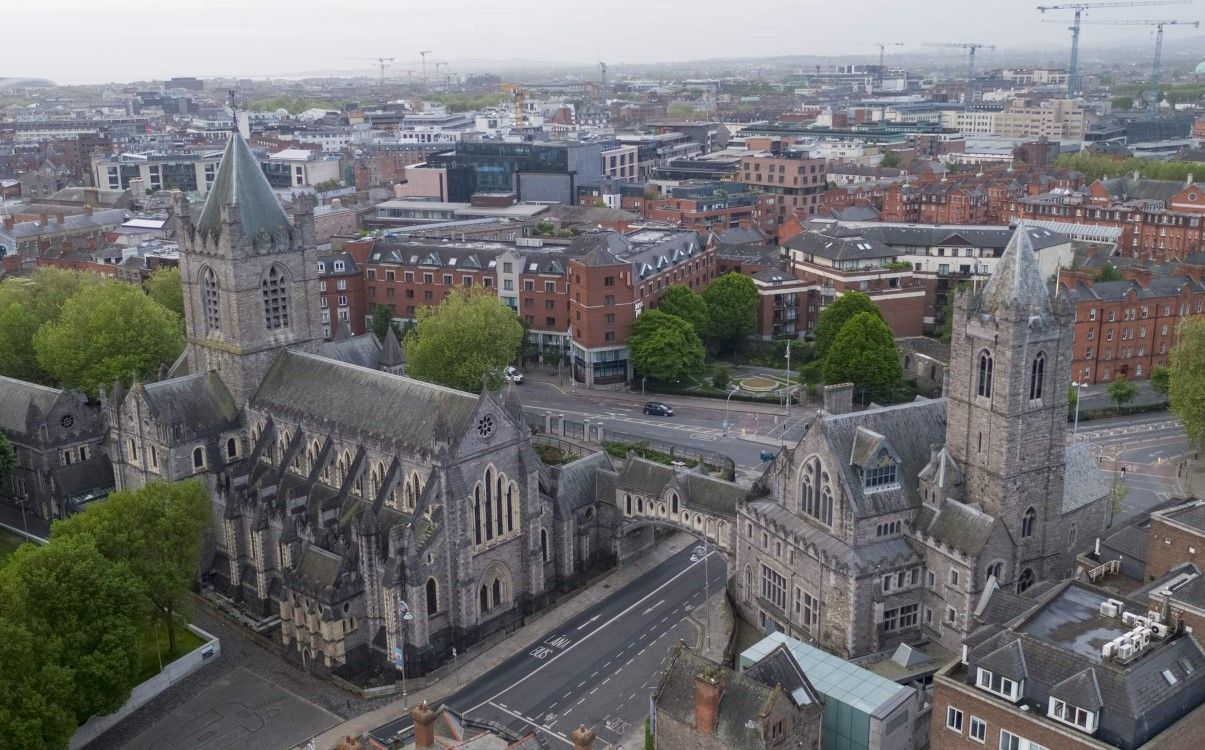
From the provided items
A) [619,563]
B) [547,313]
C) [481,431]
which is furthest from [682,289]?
[481,431]

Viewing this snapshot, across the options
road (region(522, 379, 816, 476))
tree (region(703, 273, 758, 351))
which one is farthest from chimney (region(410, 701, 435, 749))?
tree (region(703, 273, 758, 351))

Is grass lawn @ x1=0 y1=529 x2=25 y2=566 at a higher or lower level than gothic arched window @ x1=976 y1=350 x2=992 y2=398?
lower

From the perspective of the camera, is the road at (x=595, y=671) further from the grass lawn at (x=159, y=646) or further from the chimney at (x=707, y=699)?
the grass lawn at (x=159, y=646)

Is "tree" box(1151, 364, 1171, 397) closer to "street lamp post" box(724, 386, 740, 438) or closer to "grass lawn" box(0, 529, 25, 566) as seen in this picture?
"street lamp post" box(724, 386, 740, 438)

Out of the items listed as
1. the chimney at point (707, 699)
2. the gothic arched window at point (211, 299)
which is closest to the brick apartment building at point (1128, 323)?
the chimney at point (707, 699)

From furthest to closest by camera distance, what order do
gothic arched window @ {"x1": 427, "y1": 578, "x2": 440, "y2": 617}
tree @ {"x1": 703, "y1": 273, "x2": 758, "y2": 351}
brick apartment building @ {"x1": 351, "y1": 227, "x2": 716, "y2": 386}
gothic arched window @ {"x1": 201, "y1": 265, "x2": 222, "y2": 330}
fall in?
tree @ {"x1": 703, "y1": 273, "x2": 758, "y2": 351}
brick apartment building @ {"x1": 351, "y1": 227, "x2": 716, "y2": 386}
gothic arched window @ {"x1": 201, "y1": 265, "x2": 222, "y2": 330}
gothic arched window @ {"x1": 427, "y1": 578, "x2": 440, "y2": 617}

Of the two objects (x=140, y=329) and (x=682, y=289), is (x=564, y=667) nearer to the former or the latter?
(x=140, y=329)

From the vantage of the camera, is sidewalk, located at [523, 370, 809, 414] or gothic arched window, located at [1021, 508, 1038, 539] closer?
gothic arched window, located at [1021, 508, 1038, 539]
